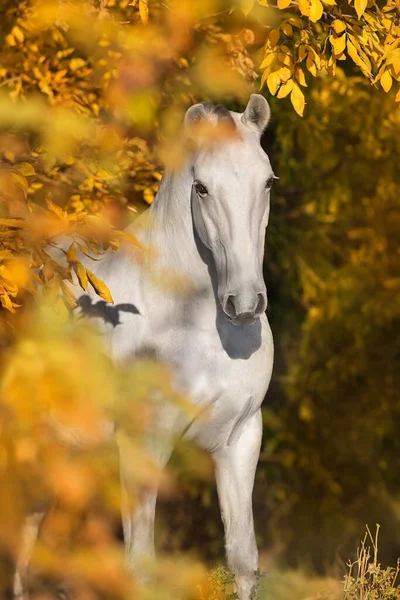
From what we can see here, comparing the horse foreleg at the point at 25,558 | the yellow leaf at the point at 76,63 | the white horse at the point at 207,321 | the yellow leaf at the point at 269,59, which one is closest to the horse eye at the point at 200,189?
the white horse at the point at 207,321

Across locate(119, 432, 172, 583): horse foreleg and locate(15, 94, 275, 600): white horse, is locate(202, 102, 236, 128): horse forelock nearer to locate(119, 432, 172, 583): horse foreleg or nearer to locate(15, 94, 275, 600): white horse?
locate(15, 94, 275, 600): white horse

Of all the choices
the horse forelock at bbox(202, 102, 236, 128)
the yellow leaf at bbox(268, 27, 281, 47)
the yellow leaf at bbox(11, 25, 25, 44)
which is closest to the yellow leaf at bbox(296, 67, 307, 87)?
the yellow leaf at bbox(268, 27, 281, 47)

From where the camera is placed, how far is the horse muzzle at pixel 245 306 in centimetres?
352

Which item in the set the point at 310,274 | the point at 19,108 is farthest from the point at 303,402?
the point at 19,108

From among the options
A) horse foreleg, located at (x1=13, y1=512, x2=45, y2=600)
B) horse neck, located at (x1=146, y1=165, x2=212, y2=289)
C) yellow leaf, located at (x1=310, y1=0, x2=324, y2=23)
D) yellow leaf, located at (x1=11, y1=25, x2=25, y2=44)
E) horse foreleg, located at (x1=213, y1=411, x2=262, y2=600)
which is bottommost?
horse foreleg, located at (x1=13, y1=512, x2=45, y2=600)

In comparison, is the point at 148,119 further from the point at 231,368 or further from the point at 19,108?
the point at 19,108

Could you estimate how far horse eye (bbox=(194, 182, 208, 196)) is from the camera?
3.76 m

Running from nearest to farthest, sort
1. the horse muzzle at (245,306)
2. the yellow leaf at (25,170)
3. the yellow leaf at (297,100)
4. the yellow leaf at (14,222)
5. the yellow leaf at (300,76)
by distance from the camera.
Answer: the yellow leaf at (14,222)
the yellow leaf at (25,170)
the horse muzzle at (245,306)
the yellow leaf at (297,100)
the yellow leaf at (300,76)

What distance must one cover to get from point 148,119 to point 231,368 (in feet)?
7.06

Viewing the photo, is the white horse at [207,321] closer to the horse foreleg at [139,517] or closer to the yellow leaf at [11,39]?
the horse foreleg at [139,517]

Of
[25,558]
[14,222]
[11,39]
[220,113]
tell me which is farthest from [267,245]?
[14,222]

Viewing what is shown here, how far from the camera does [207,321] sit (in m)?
4.01

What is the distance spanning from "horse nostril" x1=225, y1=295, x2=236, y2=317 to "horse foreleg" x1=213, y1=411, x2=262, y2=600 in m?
0.70

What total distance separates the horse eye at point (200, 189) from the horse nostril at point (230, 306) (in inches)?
16.1
